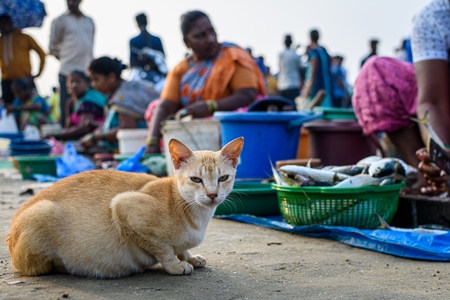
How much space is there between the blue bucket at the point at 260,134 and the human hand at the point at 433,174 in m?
0.98

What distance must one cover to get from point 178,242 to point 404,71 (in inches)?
103

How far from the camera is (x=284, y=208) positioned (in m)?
3.22

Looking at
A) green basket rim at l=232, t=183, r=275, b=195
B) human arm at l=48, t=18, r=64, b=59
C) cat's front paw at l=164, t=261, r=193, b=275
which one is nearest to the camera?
cat's front paw at l=164, t=261, r=193, b=275

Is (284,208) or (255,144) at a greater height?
(255,144)

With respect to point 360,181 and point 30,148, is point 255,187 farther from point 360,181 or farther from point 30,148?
point 30,148

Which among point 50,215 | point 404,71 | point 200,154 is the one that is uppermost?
point 404,71

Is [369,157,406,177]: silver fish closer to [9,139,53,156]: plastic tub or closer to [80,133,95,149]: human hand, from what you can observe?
[80,133,95,149]: human hand

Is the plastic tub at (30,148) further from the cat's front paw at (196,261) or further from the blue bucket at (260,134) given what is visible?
the cat's front paw at (196,261)

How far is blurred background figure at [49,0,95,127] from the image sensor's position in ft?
29.7

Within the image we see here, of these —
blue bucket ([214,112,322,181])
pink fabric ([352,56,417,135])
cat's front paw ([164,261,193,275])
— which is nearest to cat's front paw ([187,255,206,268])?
cat's front paw ([164,261,193,275])

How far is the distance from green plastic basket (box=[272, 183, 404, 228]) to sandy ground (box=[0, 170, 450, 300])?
0.21 metres

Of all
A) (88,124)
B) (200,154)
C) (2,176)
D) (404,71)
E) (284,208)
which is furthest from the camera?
(88,124)

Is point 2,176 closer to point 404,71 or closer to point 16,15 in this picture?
point 16,15

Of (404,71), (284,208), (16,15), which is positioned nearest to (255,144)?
(284,208)
